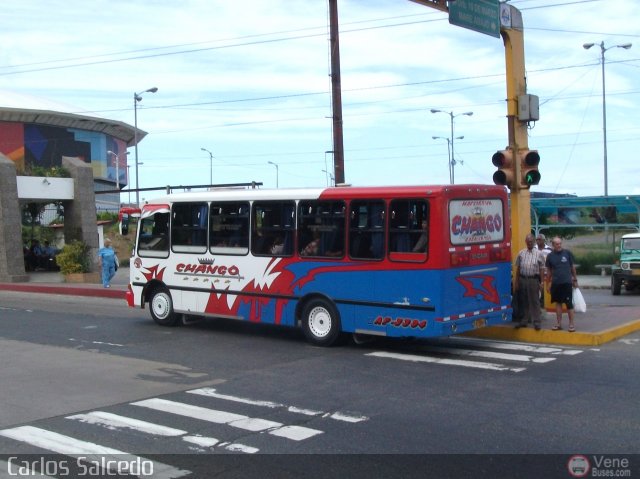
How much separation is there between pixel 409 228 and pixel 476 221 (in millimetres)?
1194

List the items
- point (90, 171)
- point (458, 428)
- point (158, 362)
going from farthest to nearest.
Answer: point (90, 171), point (158, 362), point (458, 428)

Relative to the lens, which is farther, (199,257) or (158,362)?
(199,257)

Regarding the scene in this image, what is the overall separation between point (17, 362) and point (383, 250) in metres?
5.95

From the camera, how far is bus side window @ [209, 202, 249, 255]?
13898 mm

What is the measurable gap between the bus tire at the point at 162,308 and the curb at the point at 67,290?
715 centimetres

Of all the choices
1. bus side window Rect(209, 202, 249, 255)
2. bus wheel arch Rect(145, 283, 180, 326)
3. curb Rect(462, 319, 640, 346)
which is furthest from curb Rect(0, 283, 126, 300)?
curb Rect(462, 319, 640, 346)

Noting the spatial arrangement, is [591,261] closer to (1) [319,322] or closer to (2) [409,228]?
(1) [319,322]

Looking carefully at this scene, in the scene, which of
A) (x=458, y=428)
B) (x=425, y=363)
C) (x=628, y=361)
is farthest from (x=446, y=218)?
(x=458, y=428)

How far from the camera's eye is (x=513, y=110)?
14.2m

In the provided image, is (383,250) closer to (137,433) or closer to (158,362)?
(158,362)

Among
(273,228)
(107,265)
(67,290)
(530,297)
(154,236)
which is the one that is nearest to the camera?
(530,297)

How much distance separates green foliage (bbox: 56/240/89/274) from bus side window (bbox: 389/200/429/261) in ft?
69.3

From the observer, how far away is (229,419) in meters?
8.09

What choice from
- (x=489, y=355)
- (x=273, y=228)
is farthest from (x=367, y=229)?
(x=489, y=355)
